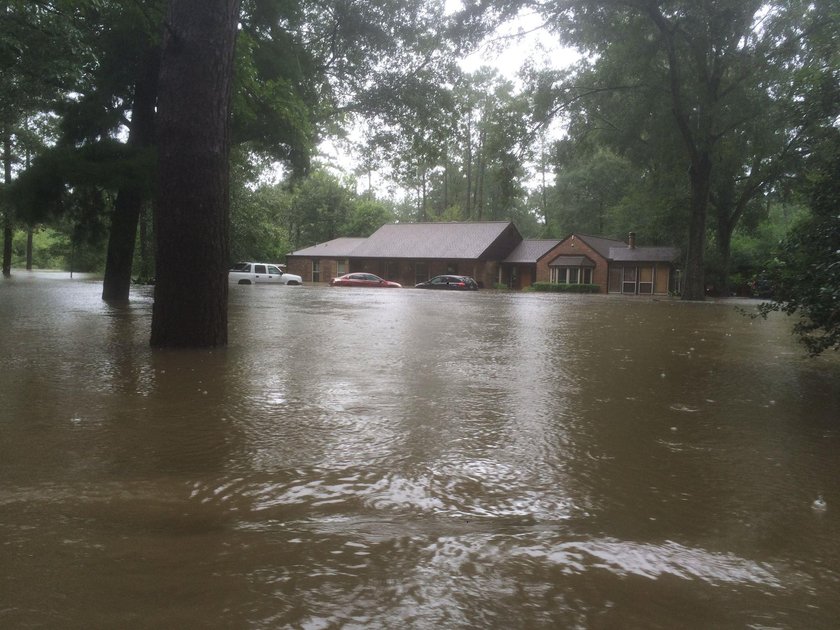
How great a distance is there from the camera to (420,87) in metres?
21.6

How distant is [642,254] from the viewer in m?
48.2

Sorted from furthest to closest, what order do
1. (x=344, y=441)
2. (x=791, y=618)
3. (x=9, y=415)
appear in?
(x=9, y=415) → (x=344, y=441) → (x=791, y=618)

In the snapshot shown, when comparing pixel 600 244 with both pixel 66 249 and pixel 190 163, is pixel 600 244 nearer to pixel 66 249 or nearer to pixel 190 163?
pixel 66 249

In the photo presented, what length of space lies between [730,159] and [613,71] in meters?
6.75

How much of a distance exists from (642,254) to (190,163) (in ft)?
149

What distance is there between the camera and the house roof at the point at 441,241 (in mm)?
51625

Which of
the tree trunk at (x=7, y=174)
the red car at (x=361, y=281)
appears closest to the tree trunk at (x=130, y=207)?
the tree trunk at (x=7, y=174)

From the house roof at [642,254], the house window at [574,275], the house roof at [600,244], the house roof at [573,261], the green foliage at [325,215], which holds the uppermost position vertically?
the green foliage at [325,215]

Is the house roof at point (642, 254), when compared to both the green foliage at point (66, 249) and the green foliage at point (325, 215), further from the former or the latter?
the green foliage at point (66, 249)

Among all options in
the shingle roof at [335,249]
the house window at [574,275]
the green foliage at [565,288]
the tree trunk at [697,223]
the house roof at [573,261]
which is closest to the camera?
the tree trunk at [697,223]

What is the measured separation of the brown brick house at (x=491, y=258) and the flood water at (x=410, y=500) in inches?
1711

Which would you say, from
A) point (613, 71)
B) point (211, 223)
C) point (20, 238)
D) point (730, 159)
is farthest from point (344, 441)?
point (20, 238)

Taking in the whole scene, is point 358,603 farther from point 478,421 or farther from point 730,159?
point 730,159

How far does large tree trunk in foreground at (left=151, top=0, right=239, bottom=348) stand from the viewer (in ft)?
23.1
